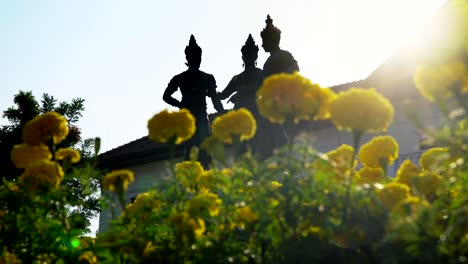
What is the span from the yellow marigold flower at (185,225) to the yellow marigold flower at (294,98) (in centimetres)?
42

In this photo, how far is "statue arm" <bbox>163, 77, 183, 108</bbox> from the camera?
7059mm

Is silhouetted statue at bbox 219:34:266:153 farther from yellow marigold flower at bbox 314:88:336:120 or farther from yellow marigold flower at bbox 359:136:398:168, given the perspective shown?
yellow marigold flower at bbox 314:88:336:120

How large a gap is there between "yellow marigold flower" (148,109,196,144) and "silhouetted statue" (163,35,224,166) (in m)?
4.53

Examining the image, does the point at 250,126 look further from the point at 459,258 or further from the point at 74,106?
the point at 74,106

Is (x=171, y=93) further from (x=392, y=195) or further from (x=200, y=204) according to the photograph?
(x=392, y=195)

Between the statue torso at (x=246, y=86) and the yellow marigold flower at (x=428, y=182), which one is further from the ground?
the statue torso at (x=246, y=86)

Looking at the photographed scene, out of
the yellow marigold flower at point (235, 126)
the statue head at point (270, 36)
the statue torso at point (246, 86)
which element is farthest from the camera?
the statue torso at point (246, 86)

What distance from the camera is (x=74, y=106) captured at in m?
16.7

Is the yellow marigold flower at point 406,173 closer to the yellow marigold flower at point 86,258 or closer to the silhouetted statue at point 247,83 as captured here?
the yellow marigold flower at point 86,258

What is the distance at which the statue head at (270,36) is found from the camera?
623cm

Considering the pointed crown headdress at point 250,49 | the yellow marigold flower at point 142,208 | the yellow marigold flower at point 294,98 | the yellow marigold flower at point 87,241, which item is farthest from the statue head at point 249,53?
the yellow marigold flower at point 294,98

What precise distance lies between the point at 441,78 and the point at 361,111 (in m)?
0.27

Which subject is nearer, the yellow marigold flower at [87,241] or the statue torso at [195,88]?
the yellow marigold flower at [87,241]

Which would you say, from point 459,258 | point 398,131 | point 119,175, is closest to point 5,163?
point 398,131
